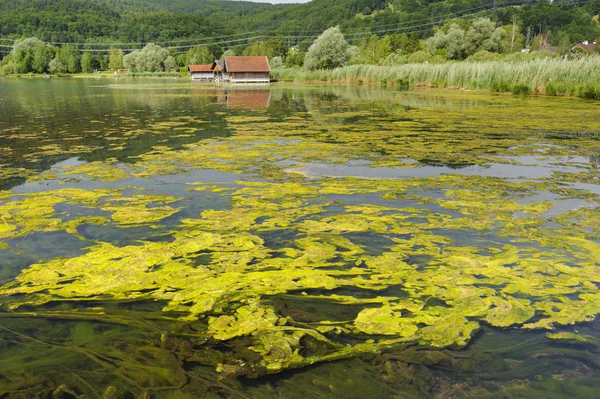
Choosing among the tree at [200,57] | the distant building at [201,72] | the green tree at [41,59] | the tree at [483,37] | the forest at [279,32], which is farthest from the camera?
the tree at [200,57]

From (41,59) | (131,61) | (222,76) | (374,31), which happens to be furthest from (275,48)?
(41,59)

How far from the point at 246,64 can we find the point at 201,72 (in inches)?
857

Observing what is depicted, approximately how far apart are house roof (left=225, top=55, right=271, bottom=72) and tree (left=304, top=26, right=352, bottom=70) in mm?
5867

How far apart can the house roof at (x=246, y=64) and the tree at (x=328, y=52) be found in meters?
5.87

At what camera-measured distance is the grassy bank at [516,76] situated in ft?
57.5

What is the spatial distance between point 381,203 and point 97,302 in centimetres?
329

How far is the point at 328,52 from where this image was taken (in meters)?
50.0

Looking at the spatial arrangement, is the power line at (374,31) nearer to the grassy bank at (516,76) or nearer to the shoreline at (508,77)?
the shoreline at (508,77)

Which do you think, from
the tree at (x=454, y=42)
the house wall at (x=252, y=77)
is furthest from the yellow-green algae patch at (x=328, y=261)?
the tree at (x=454, y=42)

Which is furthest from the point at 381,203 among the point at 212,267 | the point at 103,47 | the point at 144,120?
the point at 103,47

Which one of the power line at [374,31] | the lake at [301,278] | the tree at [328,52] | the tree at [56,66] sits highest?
the power line at [374,31]

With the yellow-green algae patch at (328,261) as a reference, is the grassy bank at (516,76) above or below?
above

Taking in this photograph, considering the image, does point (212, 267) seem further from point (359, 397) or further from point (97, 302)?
point (359, 397)

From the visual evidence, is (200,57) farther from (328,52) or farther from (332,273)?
(332,273)
